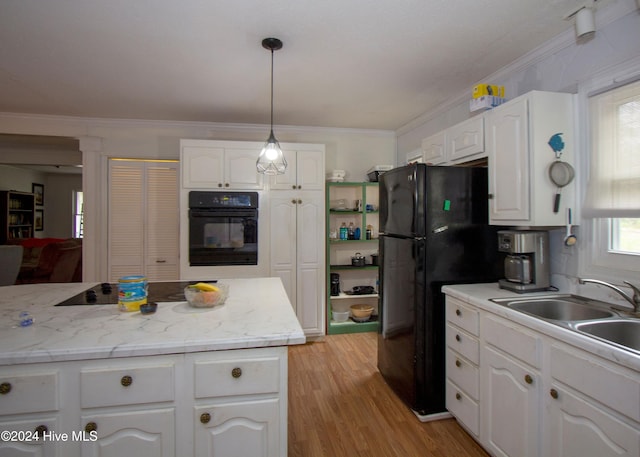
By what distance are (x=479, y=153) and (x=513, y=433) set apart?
1607 millimetres

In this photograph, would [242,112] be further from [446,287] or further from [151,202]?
[446,287]

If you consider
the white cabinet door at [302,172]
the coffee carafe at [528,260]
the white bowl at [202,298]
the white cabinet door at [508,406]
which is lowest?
the white cabinet door at [508,406]

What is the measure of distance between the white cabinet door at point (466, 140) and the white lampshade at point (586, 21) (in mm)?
628

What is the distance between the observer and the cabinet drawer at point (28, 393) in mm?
1133

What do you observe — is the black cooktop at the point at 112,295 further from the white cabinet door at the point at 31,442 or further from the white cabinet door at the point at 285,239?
the white cabinet door at the point at 285,239

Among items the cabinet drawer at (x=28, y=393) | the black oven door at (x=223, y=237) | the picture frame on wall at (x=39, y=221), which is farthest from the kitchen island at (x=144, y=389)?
the picture frame on wall at (x=39, y=221)

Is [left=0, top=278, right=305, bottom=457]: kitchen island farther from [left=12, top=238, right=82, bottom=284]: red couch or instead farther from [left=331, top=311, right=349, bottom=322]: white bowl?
[left=12, top=238, right=82, bottom=284]: red couch

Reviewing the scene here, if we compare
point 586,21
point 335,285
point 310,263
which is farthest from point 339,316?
point 586,21

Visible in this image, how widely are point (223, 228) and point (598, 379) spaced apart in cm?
296

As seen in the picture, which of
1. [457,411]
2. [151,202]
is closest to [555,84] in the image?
[457,411]

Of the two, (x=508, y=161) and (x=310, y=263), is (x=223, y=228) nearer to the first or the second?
(x=310, y=263)

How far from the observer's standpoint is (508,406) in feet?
5.30

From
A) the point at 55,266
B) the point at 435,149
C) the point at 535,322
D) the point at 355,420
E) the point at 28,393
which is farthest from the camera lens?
the point at 55,266

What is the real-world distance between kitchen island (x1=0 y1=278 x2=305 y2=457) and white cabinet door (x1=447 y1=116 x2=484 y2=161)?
1.73 meters
